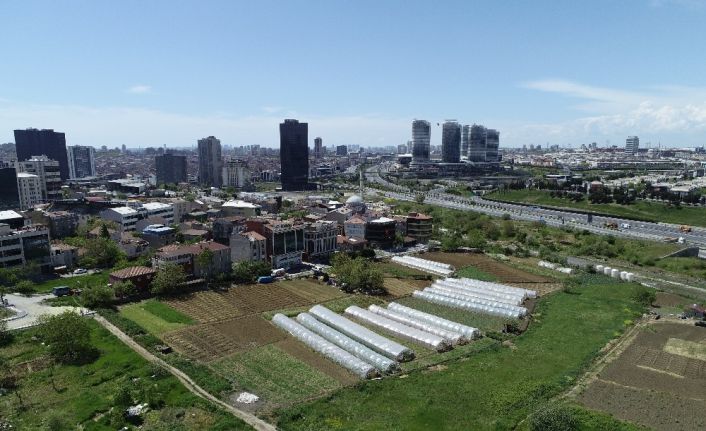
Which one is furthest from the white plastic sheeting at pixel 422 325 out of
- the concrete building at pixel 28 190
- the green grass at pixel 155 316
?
the concrete building at pixel 28 190

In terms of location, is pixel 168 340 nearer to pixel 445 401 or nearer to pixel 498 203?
pixel 445 401

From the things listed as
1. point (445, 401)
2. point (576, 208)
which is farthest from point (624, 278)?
point (576, 208)

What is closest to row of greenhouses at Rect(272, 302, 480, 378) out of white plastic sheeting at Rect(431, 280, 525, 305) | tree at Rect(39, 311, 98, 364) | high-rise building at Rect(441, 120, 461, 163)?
white plastic sheeting at Rect(431, 280, 525, 305)

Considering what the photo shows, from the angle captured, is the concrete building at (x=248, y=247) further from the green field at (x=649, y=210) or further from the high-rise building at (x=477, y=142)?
the high-rise building at (x=477, y=142)

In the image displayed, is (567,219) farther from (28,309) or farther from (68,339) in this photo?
(28,309)

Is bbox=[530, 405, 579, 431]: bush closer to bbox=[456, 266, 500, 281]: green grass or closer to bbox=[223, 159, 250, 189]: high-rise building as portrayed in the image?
bbox=[456, 266, 500, 281]: green grass
